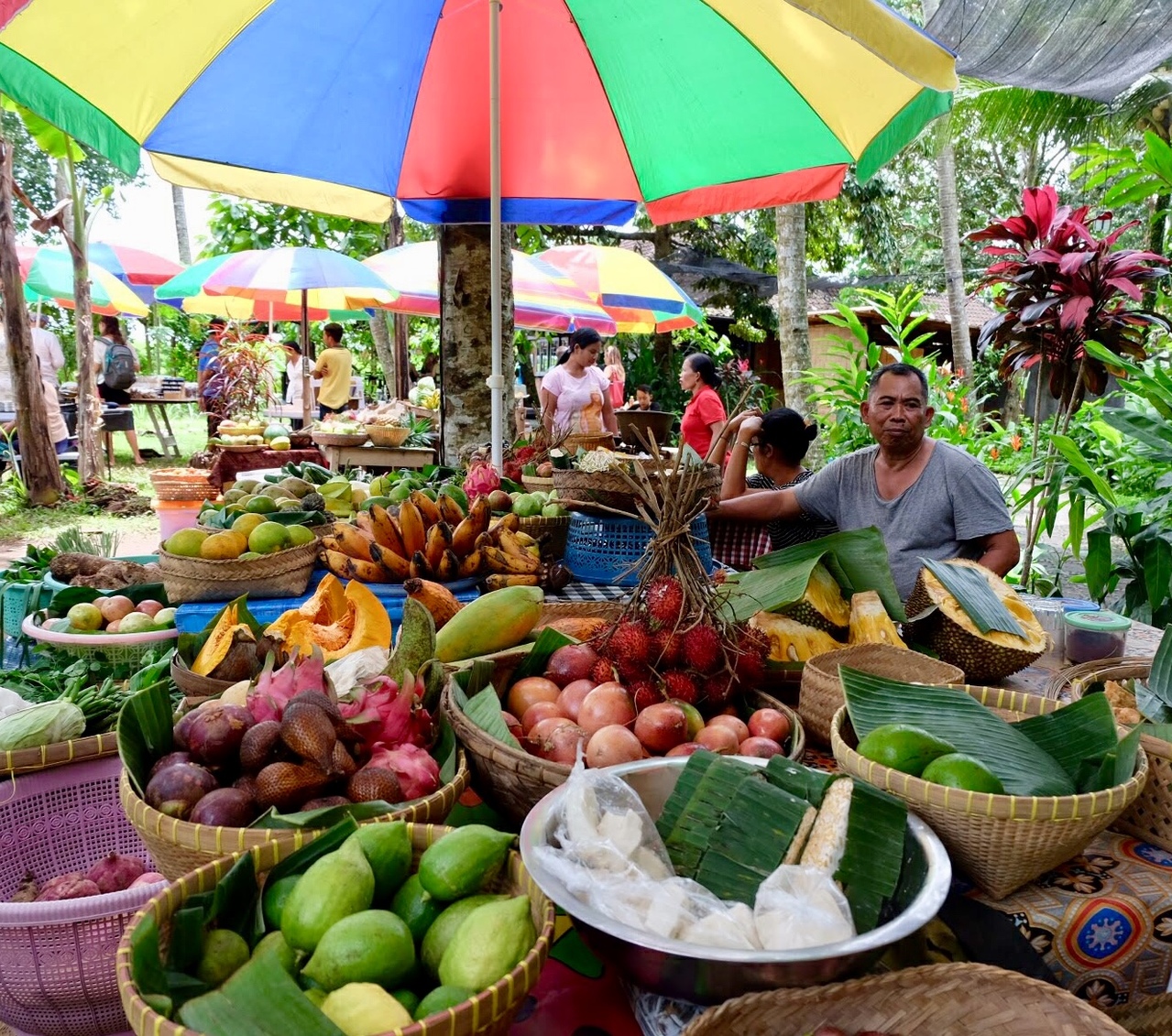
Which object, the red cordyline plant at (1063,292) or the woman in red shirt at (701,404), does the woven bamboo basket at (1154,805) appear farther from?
the woman in red shirt at (701,404)

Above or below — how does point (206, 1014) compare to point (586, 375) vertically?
below

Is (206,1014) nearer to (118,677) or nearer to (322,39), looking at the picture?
(118,677)

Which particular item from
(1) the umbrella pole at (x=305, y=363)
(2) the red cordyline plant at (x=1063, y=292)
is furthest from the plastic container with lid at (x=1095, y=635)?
(1) the umbrella pole at (x=305, y=363)

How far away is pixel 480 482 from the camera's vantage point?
3.47m

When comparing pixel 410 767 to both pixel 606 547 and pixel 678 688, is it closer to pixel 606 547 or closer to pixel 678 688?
pixel 678 688

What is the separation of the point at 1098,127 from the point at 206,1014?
14631mm

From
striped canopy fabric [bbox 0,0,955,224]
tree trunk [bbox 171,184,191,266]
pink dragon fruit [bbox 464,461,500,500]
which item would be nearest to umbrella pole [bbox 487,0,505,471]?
pink dragon fruit [bbox 464,461,500,500]

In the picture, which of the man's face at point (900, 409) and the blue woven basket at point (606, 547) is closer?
the blue woven basket at point (606, 547)

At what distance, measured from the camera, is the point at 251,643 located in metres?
1.92

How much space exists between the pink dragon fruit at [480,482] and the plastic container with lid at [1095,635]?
203 cm

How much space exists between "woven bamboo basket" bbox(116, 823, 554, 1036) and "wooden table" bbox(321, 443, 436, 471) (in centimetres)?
568

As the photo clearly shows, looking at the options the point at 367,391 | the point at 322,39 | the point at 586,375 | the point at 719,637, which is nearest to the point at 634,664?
the point at 719,637

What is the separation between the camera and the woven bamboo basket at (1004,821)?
123 cm

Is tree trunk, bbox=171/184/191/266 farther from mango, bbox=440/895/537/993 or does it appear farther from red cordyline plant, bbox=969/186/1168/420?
mango, bbox=440/895/537/993
